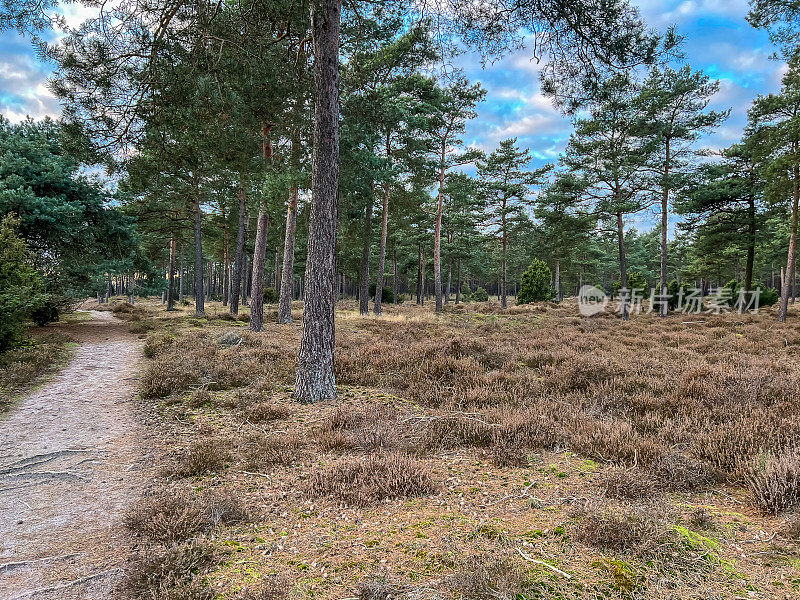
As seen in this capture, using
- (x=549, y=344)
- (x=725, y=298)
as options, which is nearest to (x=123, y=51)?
(x=549, y=344)

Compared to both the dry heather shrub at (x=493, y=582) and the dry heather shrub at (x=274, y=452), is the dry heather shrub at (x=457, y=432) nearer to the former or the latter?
the dry heather shrub at (x=274, y=452)

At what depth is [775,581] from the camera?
2.08 m

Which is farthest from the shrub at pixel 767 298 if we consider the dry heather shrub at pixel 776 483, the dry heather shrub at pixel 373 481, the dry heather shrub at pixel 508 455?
the dry heather shrub at pixel 373 481

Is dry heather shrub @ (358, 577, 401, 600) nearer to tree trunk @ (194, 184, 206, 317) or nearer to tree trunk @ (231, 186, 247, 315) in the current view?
tree trunk @ (231, 186, 247, 315)

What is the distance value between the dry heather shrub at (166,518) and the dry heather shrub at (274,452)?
2.76ft

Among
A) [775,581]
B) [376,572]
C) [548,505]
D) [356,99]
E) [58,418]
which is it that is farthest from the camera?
[356,99]

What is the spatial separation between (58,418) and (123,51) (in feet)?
19.8

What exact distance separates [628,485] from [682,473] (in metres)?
0.66

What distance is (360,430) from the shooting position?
446cm

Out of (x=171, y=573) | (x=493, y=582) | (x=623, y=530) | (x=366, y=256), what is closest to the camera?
(x=493, y=582)

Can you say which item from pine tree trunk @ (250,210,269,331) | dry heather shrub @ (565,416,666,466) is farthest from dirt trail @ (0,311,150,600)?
pine tree trunk @ (250,210,269,331)

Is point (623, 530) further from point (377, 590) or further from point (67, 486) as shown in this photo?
point (67, 486)

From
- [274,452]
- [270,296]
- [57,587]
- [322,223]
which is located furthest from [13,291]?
[270,296]

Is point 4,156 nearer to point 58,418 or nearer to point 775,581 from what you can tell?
point 58,418
